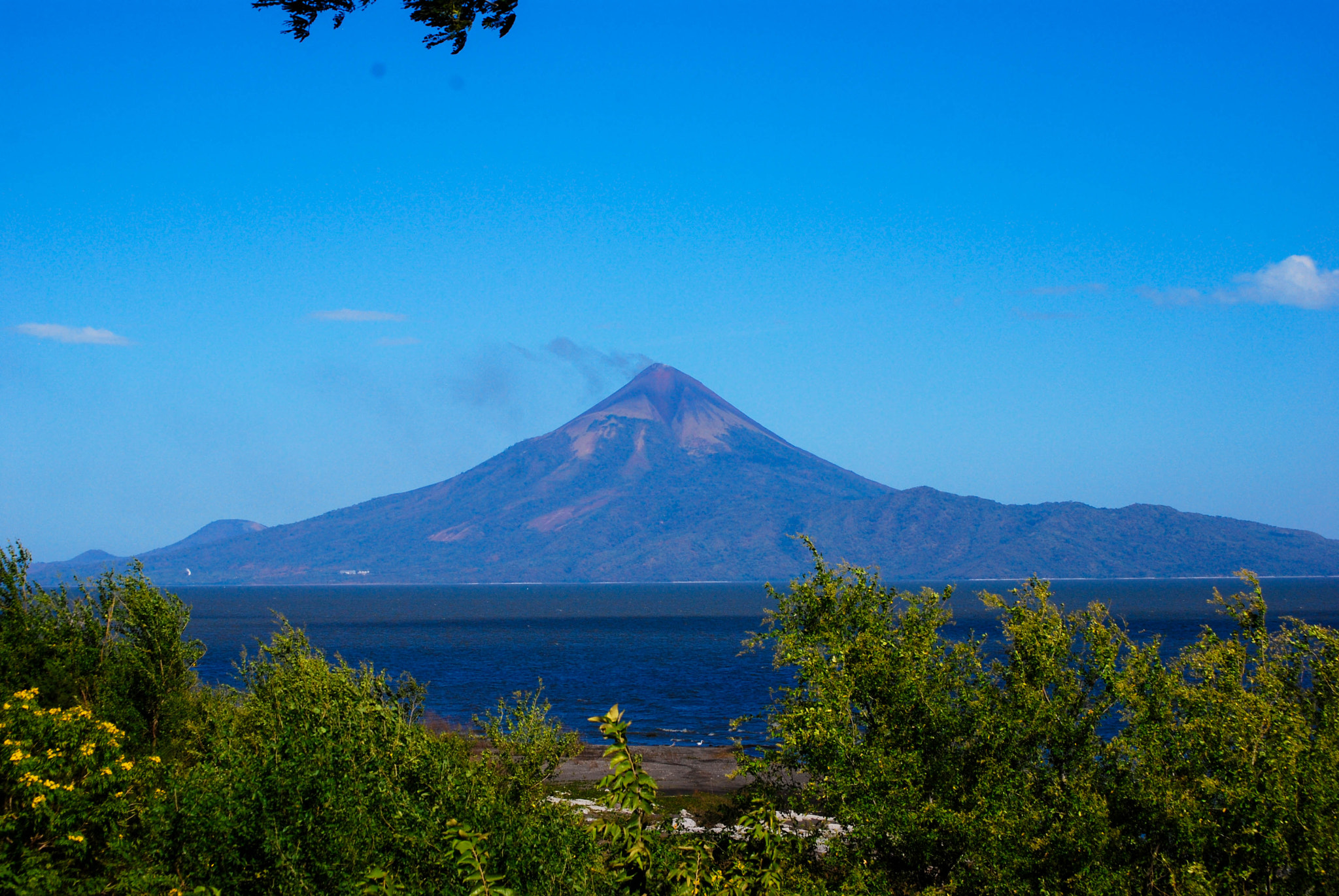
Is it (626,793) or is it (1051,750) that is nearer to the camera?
(626,793)

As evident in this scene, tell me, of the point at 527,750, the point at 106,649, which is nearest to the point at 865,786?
the point at 527,750

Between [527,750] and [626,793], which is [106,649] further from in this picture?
[626,793]

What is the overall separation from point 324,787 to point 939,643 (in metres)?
15.9

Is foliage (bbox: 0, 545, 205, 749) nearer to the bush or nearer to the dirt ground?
the dirt ground

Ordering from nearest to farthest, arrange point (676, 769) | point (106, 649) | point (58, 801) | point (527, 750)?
point (58, 801) → point (527, 750) → point (106, 649) → point (676, 769)

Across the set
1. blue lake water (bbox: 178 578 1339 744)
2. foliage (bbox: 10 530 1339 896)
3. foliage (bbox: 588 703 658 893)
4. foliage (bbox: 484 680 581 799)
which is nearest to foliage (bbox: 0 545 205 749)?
foliage (bbox: 10 530 1339 896)

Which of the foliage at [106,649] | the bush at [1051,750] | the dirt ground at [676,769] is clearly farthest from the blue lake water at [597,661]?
the foliage at [106,649]

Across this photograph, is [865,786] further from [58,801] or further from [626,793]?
[58,801]

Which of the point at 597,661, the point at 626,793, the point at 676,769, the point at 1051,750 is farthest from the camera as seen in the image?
the point at 597,661

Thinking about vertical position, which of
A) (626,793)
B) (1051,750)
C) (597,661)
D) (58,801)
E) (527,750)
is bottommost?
(597,661)

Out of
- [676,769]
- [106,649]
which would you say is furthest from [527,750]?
[676,769]

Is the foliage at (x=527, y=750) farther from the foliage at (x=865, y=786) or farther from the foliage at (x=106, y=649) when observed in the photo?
the foliage at (x=106, y=649)

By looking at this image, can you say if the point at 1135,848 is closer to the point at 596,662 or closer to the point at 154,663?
the point at 154,663

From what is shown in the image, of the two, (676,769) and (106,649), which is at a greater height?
(106,649)
